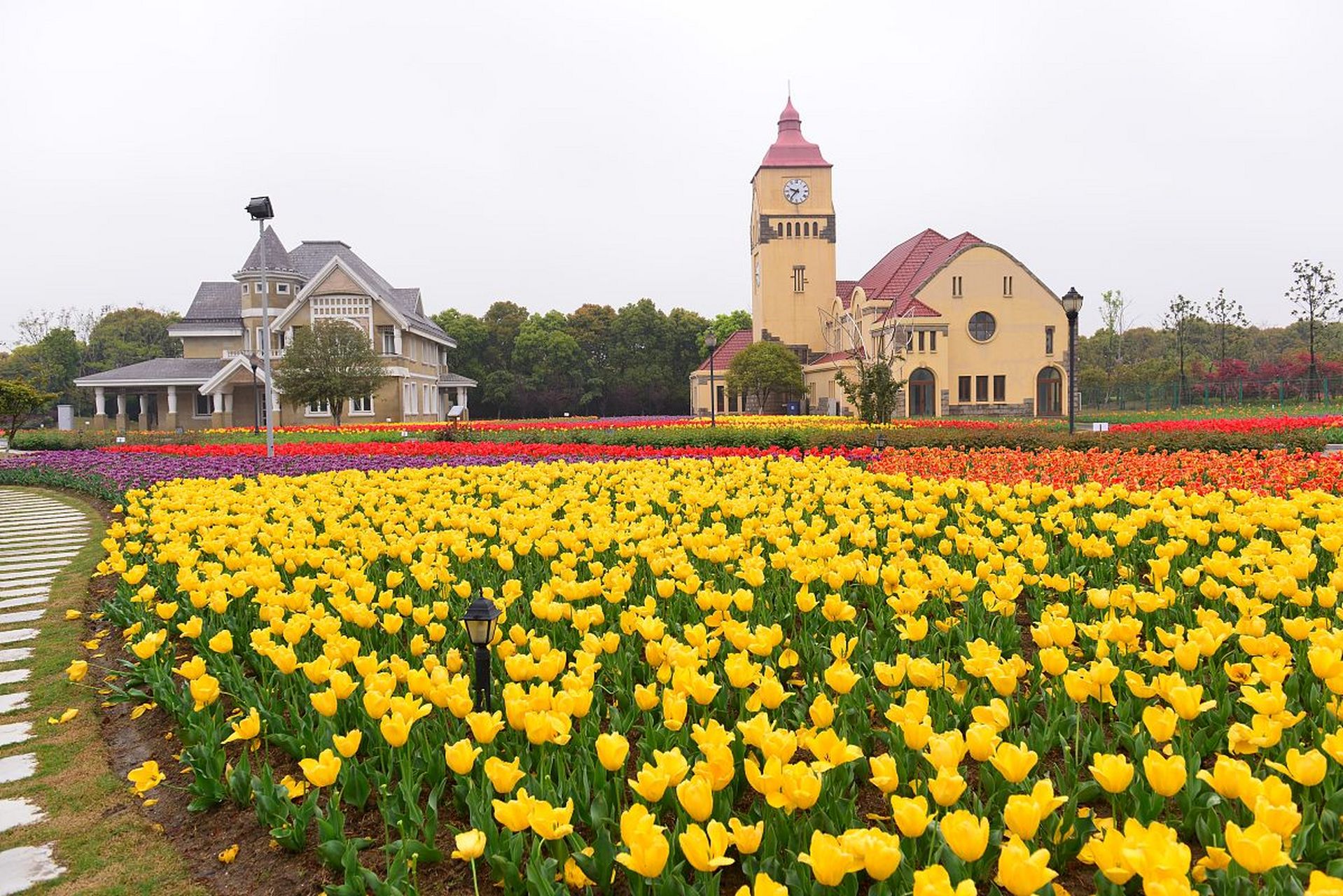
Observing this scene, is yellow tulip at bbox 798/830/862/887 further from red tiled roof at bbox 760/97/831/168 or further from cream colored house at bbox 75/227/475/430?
red tiled roof at bbox 760/97/831/168

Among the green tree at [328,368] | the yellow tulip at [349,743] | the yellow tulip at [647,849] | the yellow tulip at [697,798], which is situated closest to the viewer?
the yellow tulip at [647,849]

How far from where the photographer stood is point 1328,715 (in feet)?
10.1

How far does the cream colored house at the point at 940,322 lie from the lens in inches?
1767

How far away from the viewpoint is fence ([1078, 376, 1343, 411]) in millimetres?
48844

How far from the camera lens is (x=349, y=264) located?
153 ft

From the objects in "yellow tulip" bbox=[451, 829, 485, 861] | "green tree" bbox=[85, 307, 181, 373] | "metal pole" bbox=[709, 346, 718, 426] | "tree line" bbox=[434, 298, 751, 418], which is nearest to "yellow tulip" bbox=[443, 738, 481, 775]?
"yellow tulip" bbox=[451, 829, 485, 861]

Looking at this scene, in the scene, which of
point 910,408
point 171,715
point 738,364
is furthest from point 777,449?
point 738,364

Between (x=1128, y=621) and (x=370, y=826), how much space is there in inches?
119

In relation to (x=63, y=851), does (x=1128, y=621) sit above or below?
above

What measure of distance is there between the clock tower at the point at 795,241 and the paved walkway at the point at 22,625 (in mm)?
45061

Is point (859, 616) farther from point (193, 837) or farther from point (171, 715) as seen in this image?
point (171, 715)

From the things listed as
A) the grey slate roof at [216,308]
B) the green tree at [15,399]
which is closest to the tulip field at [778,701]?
the green tree at [15,399]

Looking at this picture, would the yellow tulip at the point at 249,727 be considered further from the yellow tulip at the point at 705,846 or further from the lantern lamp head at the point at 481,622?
the yellow tulip at the point at 705,846

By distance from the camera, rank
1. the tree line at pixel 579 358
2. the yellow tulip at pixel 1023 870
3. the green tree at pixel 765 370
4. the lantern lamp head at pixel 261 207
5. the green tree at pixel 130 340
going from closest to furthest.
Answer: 1. the yellow tulip at pixel 1023 870
2. the lantern lamp head at pixel 261 207
3. the green tree at pixel 765 370
4. the tree line at pixel 579 358
5. the green tree at pixel 130 340
